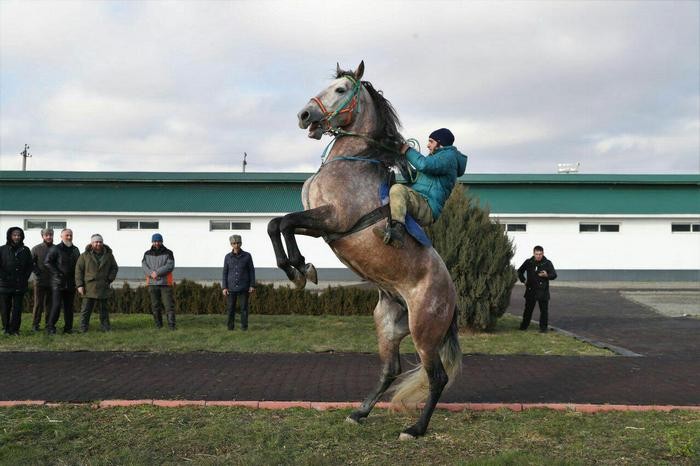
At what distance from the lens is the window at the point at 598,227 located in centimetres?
3095

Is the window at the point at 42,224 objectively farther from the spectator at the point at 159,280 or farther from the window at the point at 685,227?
the window at the point at 685,227

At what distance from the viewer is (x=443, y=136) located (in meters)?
5.30

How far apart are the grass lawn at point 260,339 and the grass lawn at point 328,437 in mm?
4281

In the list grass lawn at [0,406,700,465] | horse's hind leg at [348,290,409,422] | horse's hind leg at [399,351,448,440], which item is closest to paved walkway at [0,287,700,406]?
grass lawn at [0,406,700,465]

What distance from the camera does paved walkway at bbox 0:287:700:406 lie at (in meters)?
6.81

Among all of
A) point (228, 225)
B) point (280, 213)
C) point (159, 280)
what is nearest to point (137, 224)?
point (228, 225)

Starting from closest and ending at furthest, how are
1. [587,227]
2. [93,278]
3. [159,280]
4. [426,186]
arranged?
1. [426,186]
2. [93,278]
3. [159,280]
4. [587,227]

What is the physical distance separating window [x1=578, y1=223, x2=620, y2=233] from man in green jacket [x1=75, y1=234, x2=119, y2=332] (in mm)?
24873

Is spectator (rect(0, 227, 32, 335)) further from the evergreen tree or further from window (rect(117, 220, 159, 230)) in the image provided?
window (rect(117, 220, 159, 230))

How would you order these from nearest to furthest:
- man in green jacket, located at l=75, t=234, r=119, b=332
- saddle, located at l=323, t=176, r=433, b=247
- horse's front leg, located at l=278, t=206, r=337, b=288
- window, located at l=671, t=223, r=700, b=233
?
horse's front leg, located at l=278, t=206, r=337, b=288
saddle, located at l=323, t=176, r=433, b=247
man in green jacket, located at l=75, t=234, r=119, b=332
window, located at l=671, t=223, r=700, b=233

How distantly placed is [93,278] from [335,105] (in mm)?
8612

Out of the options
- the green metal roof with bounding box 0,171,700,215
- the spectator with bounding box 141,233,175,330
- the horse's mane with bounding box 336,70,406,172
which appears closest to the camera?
the horse's mane with bounding box 336,70,406,172

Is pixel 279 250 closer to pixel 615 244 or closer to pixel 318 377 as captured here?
pixel 318 377

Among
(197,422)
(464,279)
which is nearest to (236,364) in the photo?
(197,422)
